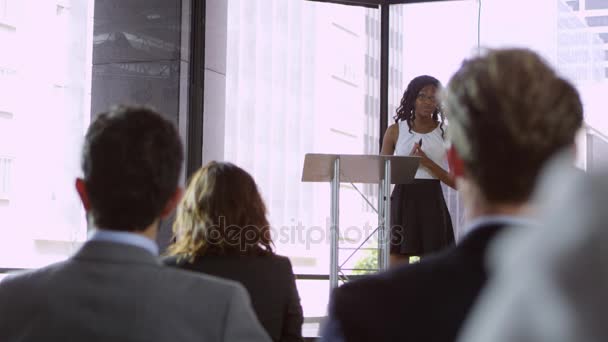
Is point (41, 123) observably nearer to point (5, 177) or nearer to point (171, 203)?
point (5, 177)

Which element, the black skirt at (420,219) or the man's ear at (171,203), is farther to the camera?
the black skirt at (420,219)

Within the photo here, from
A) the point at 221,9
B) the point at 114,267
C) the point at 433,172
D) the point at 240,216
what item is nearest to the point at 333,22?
the point at 221,9

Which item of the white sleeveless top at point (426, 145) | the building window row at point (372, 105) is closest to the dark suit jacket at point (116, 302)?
the white sleeveless top at point (426, 145)

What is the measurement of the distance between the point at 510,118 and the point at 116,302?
0.70 metres

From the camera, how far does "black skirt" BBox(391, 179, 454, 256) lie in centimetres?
533

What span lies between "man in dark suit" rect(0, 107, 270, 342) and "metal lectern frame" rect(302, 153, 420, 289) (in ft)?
10.9

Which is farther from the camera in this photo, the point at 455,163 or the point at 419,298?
the point at 455,163

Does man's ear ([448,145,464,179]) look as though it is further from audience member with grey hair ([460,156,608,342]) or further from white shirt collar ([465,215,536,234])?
audience member with grey hair ([460,156,608,342])

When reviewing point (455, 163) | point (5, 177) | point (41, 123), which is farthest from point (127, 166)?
point (41, 123)

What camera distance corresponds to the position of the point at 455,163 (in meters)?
1.00

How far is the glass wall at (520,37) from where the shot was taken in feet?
21.0

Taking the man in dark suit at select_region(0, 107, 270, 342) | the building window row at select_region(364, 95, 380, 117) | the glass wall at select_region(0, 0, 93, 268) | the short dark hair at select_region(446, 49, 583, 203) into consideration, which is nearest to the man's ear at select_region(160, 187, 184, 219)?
the man in dark suit at select_region(0, 107, 270, 342)

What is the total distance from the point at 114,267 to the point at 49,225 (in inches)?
181

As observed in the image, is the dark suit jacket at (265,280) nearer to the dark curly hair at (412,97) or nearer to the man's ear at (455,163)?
the man's ear at (455,163)
